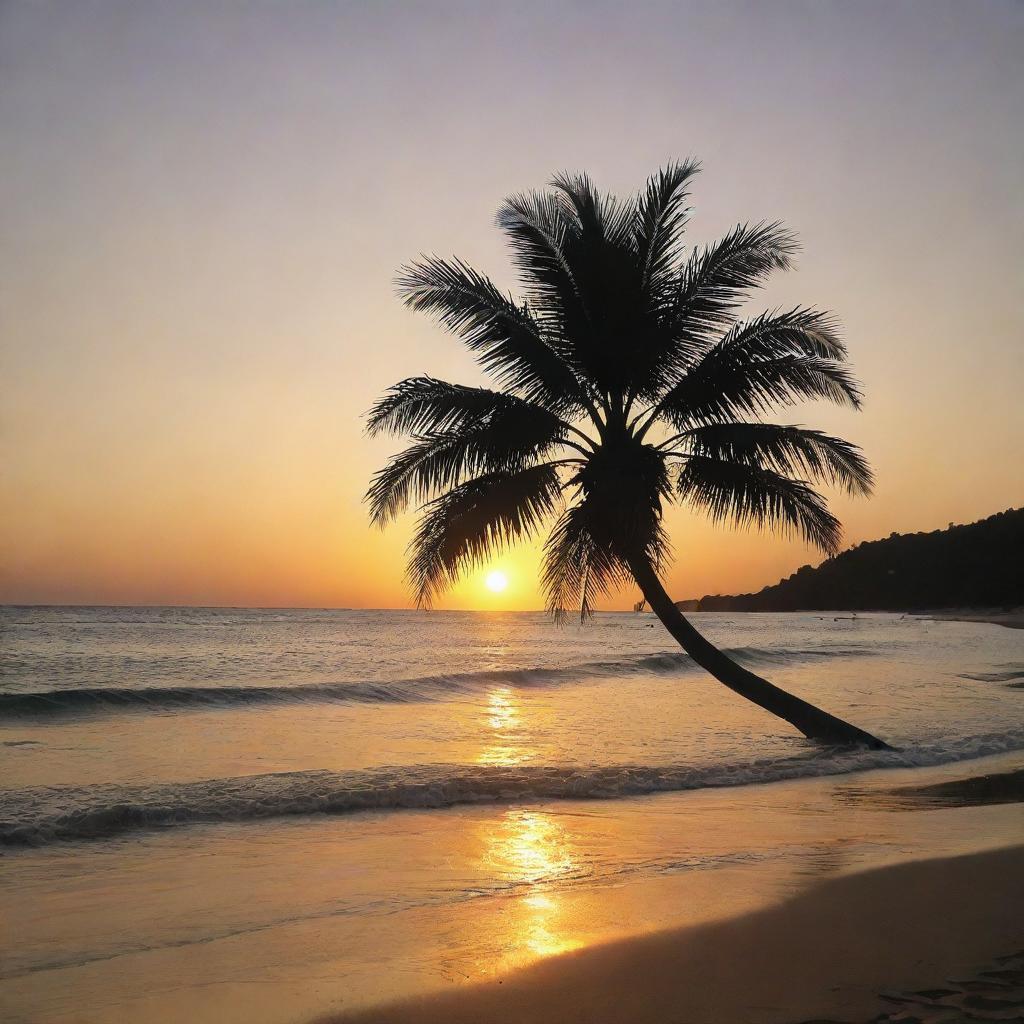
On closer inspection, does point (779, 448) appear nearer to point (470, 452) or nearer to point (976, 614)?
point (470, 452)

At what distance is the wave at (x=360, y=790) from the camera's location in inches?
339

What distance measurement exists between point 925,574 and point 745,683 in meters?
122

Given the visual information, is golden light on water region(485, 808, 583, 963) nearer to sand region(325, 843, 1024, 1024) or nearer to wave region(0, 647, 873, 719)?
sand region(325, 843, 1024, 1024)

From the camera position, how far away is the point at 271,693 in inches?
878

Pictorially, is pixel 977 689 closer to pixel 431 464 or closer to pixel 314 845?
pixel 431 464

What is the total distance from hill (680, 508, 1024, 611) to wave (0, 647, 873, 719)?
51.1m

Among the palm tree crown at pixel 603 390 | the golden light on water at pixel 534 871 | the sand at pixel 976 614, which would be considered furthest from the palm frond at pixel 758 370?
the sand at pixel 976 614

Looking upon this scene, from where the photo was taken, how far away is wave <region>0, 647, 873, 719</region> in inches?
756

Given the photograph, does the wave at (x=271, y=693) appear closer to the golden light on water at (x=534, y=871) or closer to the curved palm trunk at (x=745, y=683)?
the curved palm trunk at (x=745, y=683)

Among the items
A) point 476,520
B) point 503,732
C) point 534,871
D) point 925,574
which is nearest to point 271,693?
point 503,732

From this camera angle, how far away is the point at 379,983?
4.30m

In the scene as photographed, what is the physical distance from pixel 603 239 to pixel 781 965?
394 inches

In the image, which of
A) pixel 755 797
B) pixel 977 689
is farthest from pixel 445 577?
pixel 977 689

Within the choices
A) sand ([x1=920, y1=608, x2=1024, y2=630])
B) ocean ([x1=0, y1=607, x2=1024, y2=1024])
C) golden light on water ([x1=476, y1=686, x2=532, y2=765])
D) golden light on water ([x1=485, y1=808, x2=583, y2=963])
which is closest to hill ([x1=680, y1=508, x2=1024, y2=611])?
sand ([x1=920, y1=608, x2=1024, y2=630])
